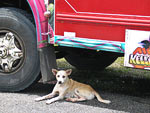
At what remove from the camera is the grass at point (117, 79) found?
450 centimetres

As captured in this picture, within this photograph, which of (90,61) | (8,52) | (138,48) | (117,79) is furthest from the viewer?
(90,61)

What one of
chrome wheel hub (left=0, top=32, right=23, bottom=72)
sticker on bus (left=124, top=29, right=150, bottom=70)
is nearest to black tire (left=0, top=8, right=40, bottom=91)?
chrome wheel hub (left=0, top=32, right=23, bottom=72)

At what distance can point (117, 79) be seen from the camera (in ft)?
16.9

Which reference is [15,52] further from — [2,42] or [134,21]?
[134,21]

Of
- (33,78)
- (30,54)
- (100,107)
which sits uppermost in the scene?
(30,54)

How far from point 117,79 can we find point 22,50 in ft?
5.90

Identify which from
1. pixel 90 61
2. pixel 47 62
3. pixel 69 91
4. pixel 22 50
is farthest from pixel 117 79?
pixel 22 50

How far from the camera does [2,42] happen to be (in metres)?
4.02

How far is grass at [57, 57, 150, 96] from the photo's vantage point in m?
4.50

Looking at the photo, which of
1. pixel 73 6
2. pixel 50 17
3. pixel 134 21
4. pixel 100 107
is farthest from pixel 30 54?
pixel 134 21

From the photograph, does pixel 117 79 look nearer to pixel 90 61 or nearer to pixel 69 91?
pixel 90 61

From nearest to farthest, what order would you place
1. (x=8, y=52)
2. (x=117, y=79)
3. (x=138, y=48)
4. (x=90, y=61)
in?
(x=138, y=48) < (x=8, y=52) < (x=117, y=79) < (x=90, y=61)

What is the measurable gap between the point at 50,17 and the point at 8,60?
2.60 ft

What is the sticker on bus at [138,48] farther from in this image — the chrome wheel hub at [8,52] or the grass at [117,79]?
Answer: the chrome wheel hub at [8,52]
